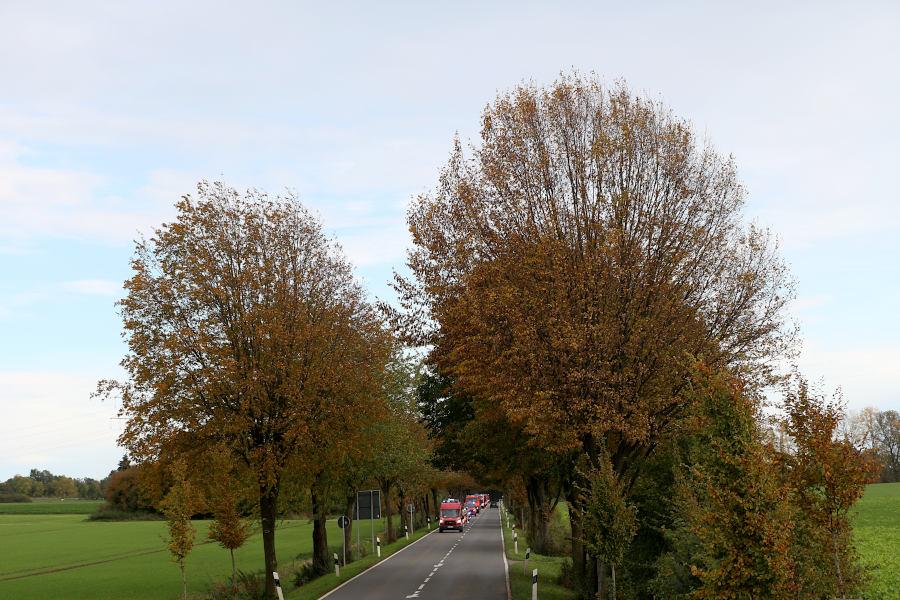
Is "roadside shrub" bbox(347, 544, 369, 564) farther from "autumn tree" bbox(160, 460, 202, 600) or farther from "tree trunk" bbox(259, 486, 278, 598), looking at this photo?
"tree trunk" bbox(259, 486, 278, 598)

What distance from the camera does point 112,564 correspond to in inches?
2386

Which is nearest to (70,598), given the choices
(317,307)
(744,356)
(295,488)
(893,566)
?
(295,488)

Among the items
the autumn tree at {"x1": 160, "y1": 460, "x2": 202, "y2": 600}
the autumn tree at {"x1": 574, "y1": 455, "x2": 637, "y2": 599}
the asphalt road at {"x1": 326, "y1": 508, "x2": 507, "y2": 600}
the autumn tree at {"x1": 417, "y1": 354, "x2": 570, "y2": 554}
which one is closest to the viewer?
the autumn tree at {"x1": 574, "y1": 455, "x2": 637, "y2": 599}

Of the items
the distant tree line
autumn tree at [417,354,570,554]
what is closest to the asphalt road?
autumn tree at [417,354,570,554]

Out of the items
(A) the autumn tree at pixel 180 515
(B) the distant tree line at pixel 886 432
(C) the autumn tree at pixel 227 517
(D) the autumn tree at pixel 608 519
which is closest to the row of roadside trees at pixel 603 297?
(D) the autumn tree at pixel 608 519

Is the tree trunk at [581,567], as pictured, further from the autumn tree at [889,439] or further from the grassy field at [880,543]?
the autumn tree at [889,439]

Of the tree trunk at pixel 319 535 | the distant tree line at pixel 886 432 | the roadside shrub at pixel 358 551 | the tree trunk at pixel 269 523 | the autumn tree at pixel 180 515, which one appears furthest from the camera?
the distant tree line at pixel 886 432

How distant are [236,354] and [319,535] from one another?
1414 centimetres

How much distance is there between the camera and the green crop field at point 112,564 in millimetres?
42844

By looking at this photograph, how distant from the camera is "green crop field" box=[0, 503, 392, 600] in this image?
4284cm

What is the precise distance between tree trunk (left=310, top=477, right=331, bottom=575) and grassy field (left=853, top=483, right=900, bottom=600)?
76.5 feet

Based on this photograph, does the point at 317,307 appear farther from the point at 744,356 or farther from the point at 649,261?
the point at 744,356

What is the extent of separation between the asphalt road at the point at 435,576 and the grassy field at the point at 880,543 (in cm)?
1277

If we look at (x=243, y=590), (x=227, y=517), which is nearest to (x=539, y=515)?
(x=227, y=517)
